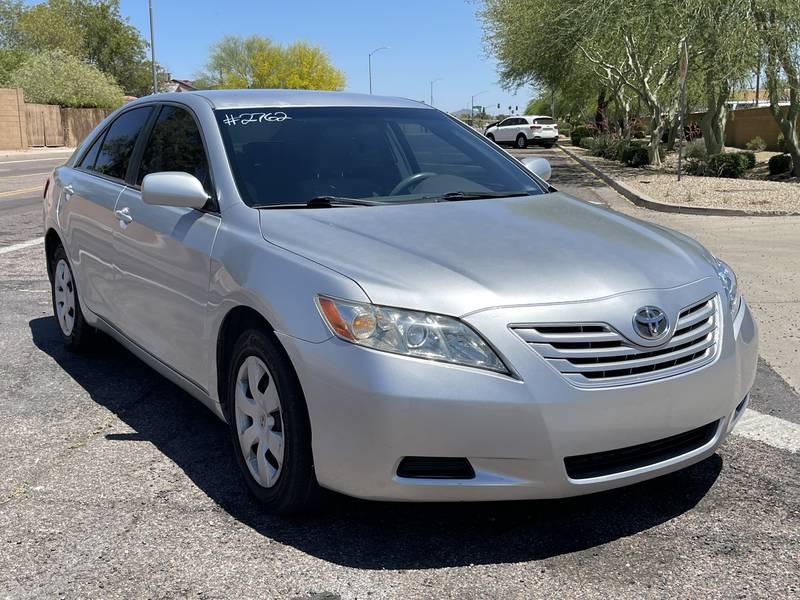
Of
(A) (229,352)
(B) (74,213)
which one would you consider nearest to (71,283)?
(B) (74,213)

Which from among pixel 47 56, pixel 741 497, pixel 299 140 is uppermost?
pixel 47 56

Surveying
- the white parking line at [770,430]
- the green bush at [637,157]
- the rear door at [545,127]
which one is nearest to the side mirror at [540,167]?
the white parking line at [770,430]

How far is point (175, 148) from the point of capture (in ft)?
15.0

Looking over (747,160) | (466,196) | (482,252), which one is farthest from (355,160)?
(747,160)

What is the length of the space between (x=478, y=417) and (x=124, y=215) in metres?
2.56

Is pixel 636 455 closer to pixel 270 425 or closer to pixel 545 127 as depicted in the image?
pixel 270 425

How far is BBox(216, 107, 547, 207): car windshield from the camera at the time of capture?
13.4 feet

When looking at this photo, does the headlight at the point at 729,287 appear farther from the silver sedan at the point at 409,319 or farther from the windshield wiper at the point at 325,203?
the windshield wiper at the point at 325,203

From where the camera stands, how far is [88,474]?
3998 millimetres

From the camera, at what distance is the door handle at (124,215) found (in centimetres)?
463

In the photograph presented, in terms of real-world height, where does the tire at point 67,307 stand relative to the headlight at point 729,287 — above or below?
below

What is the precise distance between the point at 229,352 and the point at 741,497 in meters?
2.16

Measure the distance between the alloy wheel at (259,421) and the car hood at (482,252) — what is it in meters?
0.51

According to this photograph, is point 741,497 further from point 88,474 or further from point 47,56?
point 47,56
